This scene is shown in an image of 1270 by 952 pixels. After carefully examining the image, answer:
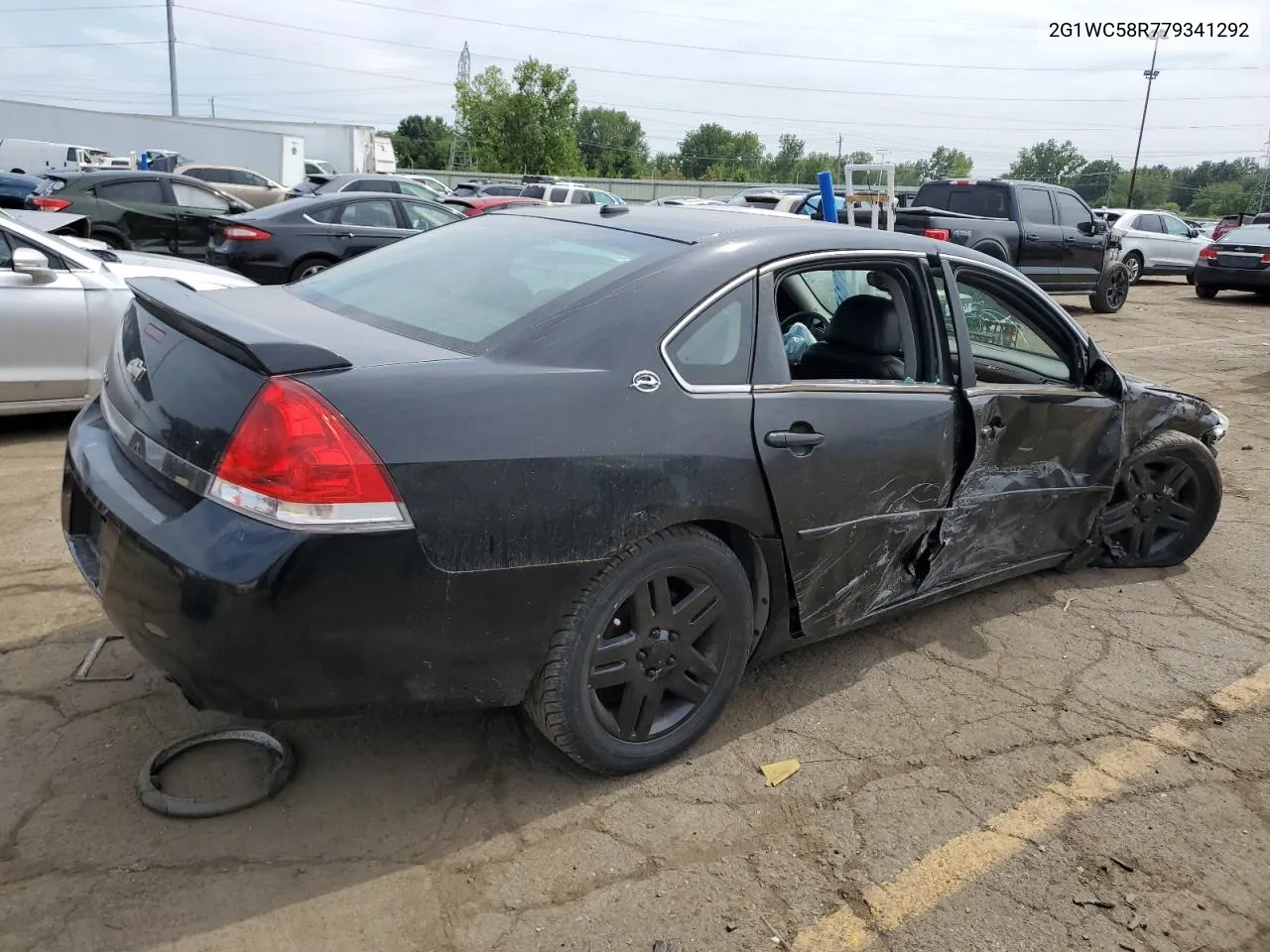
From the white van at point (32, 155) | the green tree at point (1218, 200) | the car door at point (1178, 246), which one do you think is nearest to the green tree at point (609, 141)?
the green tree at point (1218, 200)

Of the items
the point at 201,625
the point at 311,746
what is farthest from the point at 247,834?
the point at 201,625

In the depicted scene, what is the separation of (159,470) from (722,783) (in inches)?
69.3

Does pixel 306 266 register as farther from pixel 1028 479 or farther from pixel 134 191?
pixel 1028 479

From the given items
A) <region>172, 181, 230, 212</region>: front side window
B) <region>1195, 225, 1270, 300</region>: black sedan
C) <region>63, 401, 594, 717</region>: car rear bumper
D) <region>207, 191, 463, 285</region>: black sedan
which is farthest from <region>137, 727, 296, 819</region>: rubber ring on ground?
<region>1195, 225, 1270, 300</region>: black sedan

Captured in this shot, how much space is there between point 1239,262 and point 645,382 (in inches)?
739

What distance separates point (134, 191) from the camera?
1302 centimetres

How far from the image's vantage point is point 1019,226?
44.6ft

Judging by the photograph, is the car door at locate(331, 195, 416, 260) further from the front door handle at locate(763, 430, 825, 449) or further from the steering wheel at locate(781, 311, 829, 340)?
the front door handle at locate(763, 430, 825, 449)

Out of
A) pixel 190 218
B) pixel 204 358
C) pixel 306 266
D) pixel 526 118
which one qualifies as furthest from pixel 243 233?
pixel 526 118

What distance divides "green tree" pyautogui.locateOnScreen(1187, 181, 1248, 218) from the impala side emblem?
9706 cm

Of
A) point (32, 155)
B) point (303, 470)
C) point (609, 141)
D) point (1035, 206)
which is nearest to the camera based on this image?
point (303, 470)

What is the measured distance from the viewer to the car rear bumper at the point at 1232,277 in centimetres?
1741

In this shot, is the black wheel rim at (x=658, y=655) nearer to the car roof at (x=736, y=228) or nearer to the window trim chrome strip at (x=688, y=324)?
the window trim chrome strip at (x=688, y=324)

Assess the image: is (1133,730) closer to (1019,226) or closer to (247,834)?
(247,834)
